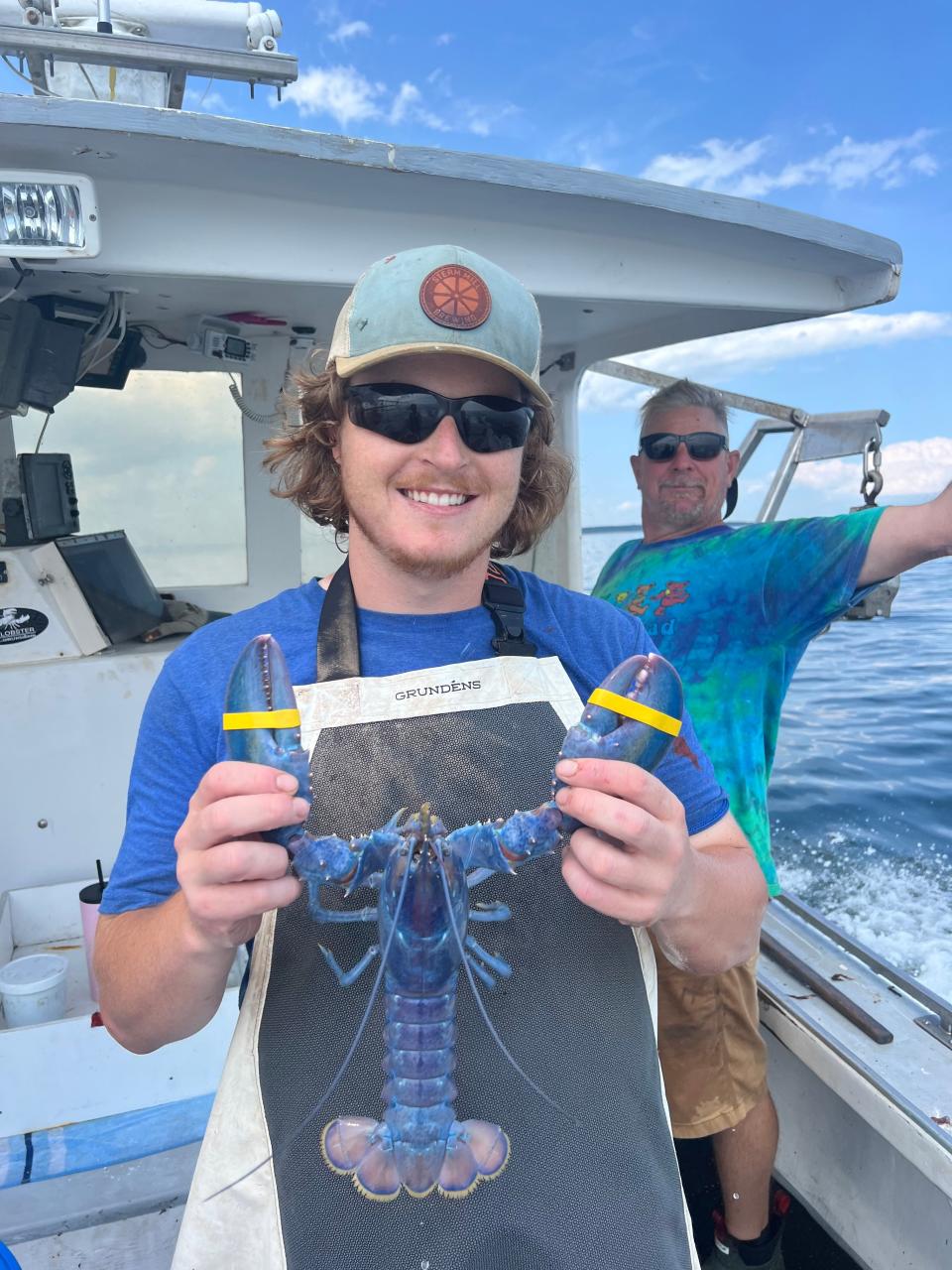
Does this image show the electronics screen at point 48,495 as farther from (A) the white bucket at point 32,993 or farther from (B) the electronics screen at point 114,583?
(A) the white bucket at point 32,993

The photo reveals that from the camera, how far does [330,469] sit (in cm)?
204

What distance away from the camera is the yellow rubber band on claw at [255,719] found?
47.9 inches

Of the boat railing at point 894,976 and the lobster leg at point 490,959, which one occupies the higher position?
the lobster leg at point 490,959

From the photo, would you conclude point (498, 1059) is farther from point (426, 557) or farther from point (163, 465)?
point (163, 465)

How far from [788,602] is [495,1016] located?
6.48 ft

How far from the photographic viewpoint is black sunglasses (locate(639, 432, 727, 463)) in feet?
11.6

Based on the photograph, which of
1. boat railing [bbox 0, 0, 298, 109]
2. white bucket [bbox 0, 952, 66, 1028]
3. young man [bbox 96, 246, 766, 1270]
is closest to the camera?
young man [bbox 96, 246, 766, 1270]

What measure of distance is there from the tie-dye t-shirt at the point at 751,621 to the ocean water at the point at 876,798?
1331mm

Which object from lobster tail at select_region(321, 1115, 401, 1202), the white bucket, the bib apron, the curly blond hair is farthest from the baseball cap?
the white bucket

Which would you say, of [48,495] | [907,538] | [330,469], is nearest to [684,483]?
[907,538]

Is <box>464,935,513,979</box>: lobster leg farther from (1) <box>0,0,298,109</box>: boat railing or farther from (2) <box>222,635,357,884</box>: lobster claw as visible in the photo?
(1) <box>0,0,298,109</box>: boat railing

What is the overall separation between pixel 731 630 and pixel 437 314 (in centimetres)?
194

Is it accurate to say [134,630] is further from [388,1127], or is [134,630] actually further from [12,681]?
[388,1127]

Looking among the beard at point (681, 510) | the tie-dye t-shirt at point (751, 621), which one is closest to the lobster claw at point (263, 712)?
the tie-dye t-shirt at point (751, 621)
